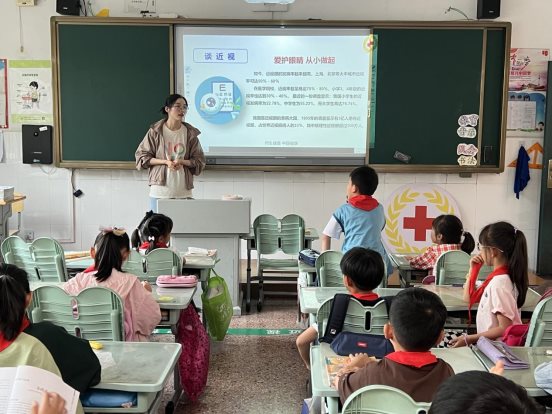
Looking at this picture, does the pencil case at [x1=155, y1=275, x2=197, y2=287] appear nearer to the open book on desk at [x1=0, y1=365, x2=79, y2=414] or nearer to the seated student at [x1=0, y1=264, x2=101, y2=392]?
the seated student at [x1=0, y1=264, x2=101, y2=392]

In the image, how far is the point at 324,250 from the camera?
12.6 ft

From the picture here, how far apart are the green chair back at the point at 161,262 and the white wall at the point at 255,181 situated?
9.15 feet

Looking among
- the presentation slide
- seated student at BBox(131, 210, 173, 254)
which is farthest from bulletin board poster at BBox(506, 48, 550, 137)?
seated student at BBox(131, 210, 173, 254)

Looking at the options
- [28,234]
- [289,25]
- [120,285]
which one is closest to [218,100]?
[289,25]

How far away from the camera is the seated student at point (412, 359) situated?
1740mm

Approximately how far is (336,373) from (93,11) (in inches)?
209

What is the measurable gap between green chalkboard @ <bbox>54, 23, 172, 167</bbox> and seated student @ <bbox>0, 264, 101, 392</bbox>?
4410mm

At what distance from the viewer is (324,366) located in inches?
83.4

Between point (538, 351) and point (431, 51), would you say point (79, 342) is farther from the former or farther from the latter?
point (431, 51)

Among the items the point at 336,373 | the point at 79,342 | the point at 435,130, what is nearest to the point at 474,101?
the point at 435,130

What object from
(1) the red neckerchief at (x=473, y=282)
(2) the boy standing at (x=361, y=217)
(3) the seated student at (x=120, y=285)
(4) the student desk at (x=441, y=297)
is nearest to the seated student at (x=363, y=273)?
(4) the student desk at (x=441, y=297)

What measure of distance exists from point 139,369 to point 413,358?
92cm

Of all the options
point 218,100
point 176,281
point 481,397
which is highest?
point 218,100

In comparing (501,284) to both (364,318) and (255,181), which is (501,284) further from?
(255,181)
